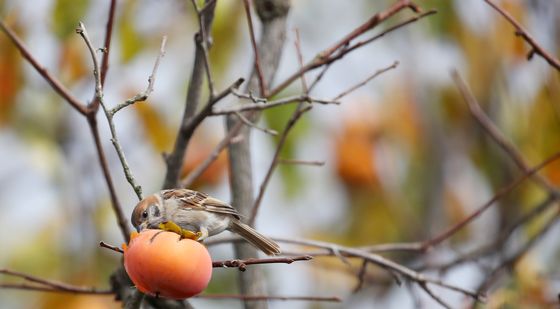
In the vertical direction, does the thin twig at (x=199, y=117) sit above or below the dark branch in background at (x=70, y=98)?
below

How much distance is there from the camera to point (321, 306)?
23.2ft

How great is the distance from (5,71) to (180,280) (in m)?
2.97

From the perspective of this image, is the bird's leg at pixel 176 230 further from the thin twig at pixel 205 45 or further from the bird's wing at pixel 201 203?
the thin twig at pixel 205 45

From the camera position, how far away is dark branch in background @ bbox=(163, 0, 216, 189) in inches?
121

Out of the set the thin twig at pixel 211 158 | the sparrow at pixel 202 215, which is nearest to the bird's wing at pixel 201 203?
the sparrow at pixel 202 215

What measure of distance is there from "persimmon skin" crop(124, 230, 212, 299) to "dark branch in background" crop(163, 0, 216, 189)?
82cm

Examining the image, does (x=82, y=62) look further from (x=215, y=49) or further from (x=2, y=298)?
(x=2, y=298)

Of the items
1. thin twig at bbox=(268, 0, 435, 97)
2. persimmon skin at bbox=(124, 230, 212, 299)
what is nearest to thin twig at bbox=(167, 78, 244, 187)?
thin twig at bbox=(268, 0, 435, 97)

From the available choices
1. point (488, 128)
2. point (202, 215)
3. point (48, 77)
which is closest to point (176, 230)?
point (202, 215)

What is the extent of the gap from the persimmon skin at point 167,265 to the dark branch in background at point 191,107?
0.82 metres

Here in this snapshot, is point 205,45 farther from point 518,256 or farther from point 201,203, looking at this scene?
point 518,256

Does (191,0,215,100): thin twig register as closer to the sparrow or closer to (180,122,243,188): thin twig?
the sparrow

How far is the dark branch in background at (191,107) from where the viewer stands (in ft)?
10.1

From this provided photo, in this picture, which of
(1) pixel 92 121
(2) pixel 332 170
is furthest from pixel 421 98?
(1) pixel 92 121
